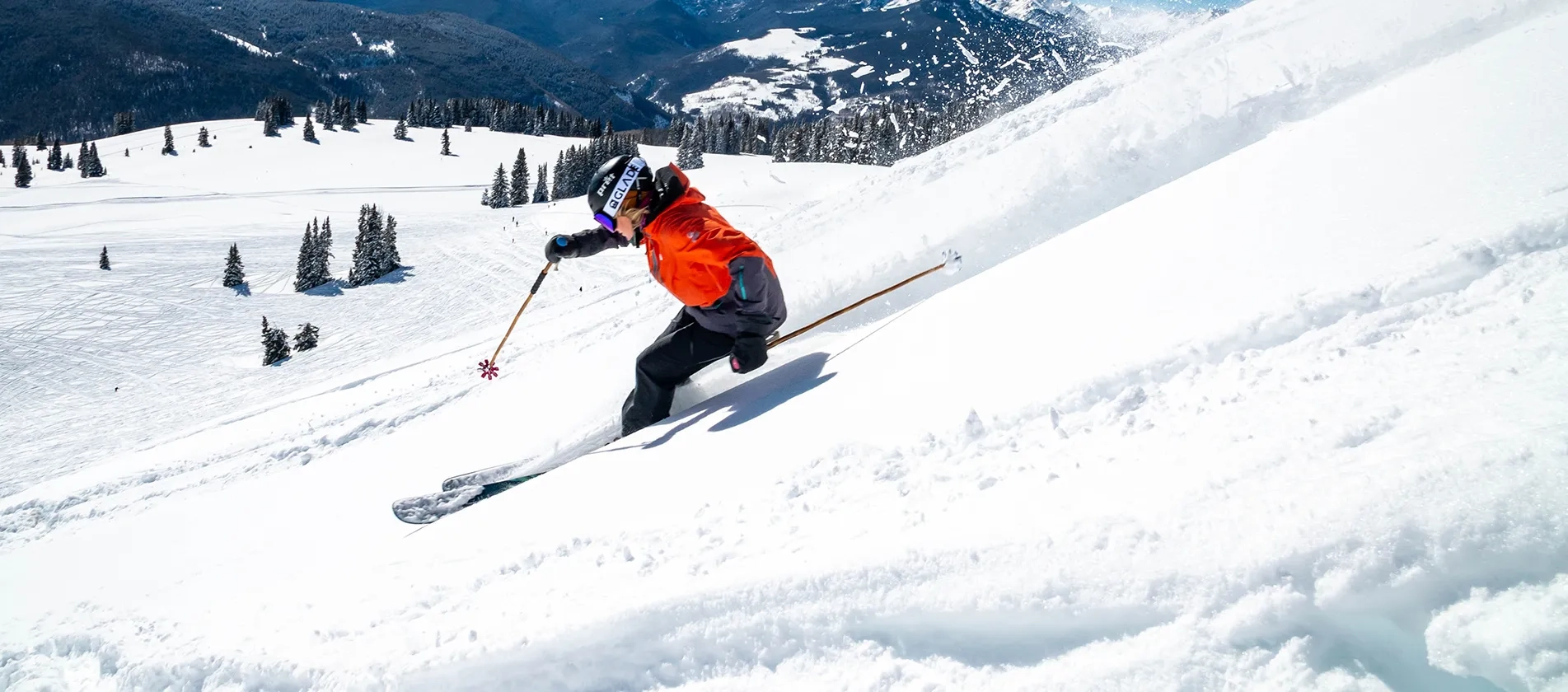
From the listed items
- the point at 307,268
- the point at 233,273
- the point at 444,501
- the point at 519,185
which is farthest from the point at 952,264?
the point at 519,185

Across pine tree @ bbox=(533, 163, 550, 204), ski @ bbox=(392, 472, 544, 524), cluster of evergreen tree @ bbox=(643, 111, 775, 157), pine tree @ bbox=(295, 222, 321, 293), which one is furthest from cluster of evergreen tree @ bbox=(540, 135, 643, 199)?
ski @ bbox=(392, 472, 544, 524)

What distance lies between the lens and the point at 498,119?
10788 centimetres

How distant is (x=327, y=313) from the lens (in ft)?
106

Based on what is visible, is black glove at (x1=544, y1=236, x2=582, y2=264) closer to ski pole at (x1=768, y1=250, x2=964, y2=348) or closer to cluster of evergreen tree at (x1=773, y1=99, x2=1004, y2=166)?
ski pole at (x1=768, y1=250, x2=964, y2=348)

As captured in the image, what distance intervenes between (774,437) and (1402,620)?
8.61 ft

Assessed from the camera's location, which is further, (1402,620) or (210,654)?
(210,654)

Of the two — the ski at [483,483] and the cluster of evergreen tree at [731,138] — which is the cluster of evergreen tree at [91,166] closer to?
the cluster of evergreen tree at [731,138]

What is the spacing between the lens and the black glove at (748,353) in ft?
17.5

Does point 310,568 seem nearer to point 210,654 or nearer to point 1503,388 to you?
point 210,654

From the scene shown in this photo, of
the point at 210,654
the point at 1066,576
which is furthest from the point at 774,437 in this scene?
the point at 210,654

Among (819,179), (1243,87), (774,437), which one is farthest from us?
(819,179)

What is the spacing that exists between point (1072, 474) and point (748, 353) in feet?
9.46

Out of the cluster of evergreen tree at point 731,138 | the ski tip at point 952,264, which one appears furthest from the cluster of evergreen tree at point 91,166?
the ski tip at point 952,264

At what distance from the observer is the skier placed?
5.16 metres
